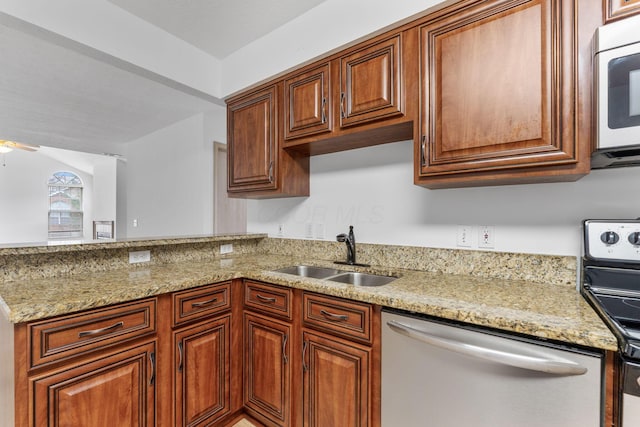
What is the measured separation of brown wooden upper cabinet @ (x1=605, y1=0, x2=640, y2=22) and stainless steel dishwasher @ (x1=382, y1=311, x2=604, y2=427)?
1.09 metres

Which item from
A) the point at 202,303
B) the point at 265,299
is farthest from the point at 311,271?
the point at 202,303

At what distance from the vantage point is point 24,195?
6910 millimetres

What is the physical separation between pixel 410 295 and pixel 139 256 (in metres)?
1.62

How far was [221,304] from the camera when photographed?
162cm

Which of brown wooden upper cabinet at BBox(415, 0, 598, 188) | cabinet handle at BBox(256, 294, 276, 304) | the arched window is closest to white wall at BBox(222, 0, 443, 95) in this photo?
brown wooden upper cabinet at BBox(415, 0, 598, 188)

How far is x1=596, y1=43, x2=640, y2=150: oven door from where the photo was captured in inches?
36.7

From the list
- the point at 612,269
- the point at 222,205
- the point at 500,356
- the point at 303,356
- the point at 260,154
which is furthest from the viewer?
Answer: the point at 222,205

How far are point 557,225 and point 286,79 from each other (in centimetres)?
168

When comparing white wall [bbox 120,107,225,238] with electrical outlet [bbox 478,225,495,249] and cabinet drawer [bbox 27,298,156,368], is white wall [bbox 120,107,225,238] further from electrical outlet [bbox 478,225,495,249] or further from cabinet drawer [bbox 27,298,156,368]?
electrical outlet [bbox 478,225,495,249]

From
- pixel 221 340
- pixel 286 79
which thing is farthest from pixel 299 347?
pixel 286 79

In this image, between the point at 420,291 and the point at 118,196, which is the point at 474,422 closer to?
the point at 420,291

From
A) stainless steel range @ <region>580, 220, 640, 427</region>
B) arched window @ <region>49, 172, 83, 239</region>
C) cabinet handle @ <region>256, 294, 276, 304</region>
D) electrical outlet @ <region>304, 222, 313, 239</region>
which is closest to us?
stainless steel range @ <region>580, 220, 640, 427</region>

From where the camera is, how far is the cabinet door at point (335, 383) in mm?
1262

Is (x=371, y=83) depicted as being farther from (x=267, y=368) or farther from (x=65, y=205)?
(x=65, y=205)
